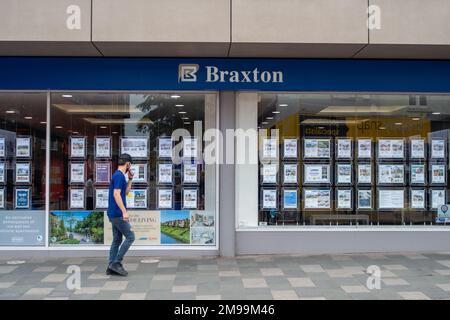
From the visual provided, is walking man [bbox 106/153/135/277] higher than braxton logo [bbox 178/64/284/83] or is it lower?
lower

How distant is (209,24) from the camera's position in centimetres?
848

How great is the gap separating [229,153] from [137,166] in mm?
1734

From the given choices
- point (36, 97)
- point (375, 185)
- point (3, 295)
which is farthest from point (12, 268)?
point (375, 185)

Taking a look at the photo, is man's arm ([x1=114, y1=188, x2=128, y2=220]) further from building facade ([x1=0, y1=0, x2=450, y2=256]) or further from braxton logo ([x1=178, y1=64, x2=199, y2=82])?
braxton logo ([x1=178, y1=64, x2=199, y2=82])

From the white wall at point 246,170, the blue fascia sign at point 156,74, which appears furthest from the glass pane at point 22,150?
the white wall at point 246,170

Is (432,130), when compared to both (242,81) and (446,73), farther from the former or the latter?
(242,81)

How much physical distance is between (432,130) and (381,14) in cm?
280

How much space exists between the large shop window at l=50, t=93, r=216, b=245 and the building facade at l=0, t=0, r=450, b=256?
0.07 feet

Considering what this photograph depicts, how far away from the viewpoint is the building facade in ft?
31.1

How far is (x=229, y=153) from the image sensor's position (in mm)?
9609

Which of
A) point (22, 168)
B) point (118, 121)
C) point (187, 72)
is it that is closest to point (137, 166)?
point (118, 121)

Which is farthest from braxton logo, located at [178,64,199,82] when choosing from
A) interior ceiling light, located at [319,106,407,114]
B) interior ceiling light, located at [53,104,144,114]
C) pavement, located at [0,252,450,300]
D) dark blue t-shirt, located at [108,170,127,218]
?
pavement, located at [0,252,450,300]

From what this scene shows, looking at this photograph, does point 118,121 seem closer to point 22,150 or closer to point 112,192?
point 22,150

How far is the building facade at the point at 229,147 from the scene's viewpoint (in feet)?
31.1
